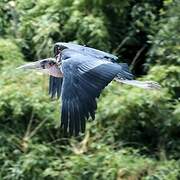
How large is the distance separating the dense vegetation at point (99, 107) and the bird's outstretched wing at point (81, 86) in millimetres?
1199

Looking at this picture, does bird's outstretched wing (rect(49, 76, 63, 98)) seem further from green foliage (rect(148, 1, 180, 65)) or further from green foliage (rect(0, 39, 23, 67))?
green foliage (rect(148, 1, 180, 65))

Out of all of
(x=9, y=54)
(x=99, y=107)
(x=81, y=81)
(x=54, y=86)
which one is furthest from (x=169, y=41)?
(x=81, y=81)

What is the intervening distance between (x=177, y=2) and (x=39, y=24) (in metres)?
0.92

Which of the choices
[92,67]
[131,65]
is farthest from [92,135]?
[92,67]

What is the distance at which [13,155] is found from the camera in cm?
503

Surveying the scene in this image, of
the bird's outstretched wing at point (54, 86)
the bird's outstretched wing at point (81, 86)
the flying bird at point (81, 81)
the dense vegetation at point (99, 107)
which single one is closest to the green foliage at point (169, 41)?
the dense vegetation at point (99, 107)

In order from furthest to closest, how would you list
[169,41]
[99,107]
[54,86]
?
[169,41] < [99,107] < [54,86]

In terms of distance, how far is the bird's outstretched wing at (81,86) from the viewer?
3504mm

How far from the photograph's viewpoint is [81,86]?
11.9ft

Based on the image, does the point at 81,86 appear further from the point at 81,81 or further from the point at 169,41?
the point at 169,41

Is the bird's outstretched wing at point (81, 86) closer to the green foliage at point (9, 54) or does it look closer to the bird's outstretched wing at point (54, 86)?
the bird's outstretched wing at point (54, 86)

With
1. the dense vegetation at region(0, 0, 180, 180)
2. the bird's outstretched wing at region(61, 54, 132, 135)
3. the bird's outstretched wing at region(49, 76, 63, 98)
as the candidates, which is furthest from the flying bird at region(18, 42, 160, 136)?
the dense vegetation at region(0, 0, 180, 180)

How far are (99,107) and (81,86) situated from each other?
140 cm

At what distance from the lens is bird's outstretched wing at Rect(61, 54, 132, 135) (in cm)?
350
